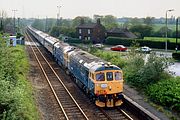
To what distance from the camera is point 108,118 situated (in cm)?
1872

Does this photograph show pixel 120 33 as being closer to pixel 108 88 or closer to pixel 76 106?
pixel 76 106

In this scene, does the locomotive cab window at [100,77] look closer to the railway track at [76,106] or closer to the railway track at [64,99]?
the railway track at [76,106]

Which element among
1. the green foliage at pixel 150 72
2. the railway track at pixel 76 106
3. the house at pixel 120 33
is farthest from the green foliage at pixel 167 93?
the house at pixel 120 33

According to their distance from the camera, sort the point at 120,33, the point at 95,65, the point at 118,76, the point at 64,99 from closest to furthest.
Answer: the point at 118,76 < the point at 95,65 < the point at 64,99 < the point at 120,33

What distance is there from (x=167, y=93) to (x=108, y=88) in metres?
3.76

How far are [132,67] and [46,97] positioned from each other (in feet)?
26.4

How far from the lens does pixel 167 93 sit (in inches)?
806

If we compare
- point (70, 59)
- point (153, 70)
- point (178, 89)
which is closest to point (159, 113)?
point (178, 89)

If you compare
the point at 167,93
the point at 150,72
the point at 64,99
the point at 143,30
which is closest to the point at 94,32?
the point at 143,30

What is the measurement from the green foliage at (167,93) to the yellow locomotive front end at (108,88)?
2.49m

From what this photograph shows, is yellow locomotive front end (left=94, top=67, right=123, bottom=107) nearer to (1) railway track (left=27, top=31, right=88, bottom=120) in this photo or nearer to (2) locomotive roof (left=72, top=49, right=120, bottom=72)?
(2) locomotive roof (left=72, top=49, right=120, bottom=72)

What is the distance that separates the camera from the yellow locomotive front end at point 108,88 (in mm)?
20594

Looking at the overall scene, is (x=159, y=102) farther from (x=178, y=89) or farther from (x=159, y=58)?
(x=159, y=58)

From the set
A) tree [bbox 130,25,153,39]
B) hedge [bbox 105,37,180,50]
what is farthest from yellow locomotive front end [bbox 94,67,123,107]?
tree [bbox 130,25,153,39]
